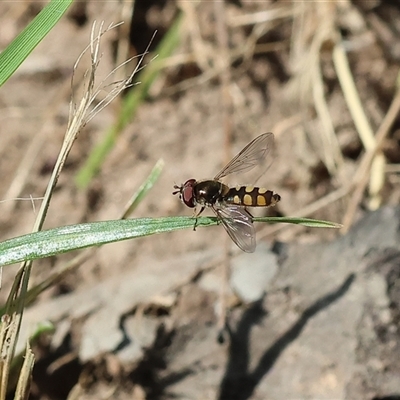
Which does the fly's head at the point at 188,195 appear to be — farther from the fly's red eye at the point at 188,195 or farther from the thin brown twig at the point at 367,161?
the thin brown twig at the point at 367,161

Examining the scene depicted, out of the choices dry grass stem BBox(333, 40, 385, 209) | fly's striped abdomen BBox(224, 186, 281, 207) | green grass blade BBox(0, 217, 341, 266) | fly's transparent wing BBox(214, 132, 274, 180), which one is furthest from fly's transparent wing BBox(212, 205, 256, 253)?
dry grass stem BBox(333, 40, 385, 209)

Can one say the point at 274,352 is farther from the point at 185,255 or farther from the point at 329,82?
the point at 329,82

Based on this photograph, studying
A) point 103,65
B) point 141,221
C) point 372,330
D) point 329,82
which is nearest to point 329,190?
point 329,82

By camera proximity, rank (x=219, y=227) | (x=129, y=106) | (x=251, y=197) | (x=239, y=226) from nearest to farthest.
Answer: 1. (x=239, y=226)
2. (x=251, y=197)
3. (x=219, y=227)
4. (x=129, y=106)

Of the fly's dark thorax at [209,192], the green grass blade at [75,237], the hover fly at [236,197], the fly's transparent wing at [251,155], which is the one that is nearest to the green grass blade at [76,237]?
the green grass blade at [75,237]

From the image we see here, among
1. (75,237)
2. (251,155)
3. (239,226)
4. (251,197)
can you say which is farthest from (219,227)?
(75,237)

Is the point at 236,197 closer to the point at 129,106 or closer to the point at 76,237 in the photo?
the point at 76,237
